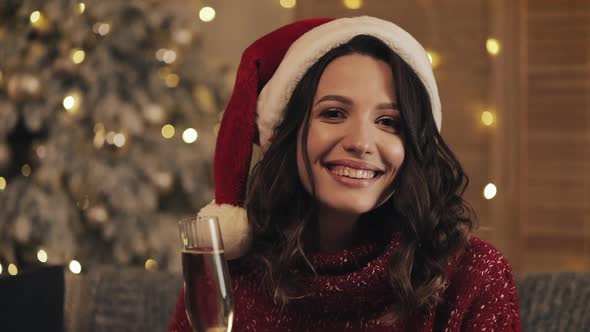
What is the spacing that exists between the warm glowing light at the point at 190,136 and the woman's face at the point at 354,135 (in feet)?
5.92

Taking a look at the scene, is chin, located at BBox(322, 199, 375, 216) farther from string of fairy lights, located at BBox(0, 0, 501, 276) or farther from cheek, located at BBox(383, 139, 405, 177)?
string of fairy lights, located at BBox(0, 0, 501, 276)

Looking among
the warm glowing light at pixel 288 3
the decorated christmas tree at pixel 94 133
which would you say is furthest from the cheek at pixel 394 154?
the warm glowing light at pixel 288 3

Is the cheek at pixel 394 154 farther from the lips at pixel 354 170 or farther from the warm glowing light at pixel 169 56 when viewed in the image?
the warm glowing light at pixel 169 56

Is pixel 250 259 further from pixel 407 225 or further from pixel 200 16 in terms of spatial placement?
pixel 200 16

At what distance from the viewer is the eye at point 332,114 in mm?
1464

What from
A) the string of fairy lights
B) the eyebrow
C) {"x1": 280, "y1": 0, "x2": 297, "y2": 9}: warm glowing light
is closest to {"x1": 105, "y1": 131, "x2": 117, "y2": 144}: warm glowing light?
the string of fairy lights

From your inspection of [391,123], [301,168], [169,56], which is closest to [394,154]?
[391,123]

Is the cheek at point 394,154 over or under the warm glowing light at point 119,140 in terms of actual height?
under

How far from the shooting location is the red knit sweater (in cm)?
149

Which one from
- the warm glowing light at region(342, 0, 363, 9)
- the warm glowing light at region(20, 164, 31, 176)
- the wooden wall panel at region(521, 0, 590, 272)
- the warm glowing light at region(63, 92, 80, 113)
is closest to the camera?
the warm glowing light at region(63, 92, 80, 113)

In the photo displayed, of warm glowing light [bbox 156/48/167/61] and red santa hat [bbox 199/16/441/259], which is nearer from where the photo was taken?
red santa hat [bbox 199/16/441/259]

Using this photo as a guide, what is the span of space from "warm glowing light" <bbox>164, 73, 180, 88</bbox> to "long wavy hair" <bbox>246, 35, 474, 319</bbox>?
5.57 ft

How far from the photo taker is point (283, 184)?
1.59 meters

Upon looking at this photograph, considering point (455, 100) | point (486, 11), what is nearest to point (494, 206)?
point (455, 100)
